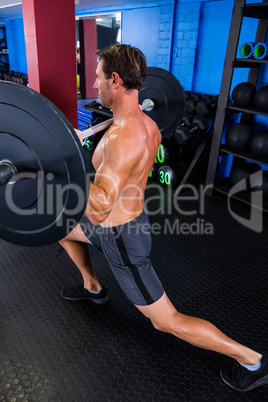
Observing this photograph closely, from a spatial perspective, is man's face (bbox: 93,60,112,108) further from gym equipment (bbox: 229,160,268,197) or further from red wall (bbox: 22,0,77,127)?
gym equipment (bbox: 229,160,268,197)

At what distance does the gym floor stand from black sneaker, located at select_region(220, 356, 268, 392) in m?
0.04

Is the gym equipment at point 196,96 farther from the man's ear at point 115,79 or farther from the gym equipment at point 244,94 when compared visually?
the man's ear at point 115,79

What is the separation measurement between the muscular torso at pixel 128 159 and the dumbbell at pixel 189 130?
1.69m

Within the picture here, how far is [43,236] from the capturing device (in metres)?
0.80

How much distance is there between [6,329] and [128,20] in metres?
4.05

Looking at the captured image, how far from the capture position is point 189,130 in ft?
9.15

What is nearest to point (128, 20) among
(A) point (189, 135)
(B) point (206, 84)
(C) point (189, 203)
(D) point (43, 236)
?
(B) point (206, 84)

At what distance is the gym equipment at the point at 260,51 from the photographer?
89.4 inches

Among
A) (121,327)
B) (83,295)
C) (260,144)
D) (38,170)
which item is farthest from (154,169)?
(38,170)

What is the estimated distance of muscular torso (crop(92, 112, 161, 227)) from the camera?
35.4 inches

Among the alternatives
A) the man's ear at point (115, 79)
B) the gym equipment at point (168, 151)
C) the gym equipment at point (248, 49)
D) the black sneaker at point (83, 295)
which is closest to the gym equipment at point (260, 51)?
the gym equipment at point (248, 49)

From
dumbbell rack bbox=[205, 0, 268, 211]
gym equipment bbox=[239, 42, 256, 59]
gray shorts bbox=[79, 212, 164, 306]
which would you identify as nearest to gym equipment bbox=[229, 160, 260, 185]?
dumbbell rack bbox=[205, 0, 268, 211]

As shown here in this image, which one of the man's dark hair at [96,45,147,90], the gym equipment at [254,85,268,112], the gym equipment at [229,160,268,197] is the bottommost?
the gym equipment at [229,160,268,197]

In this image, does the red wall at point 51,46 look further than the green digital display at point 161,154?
No
